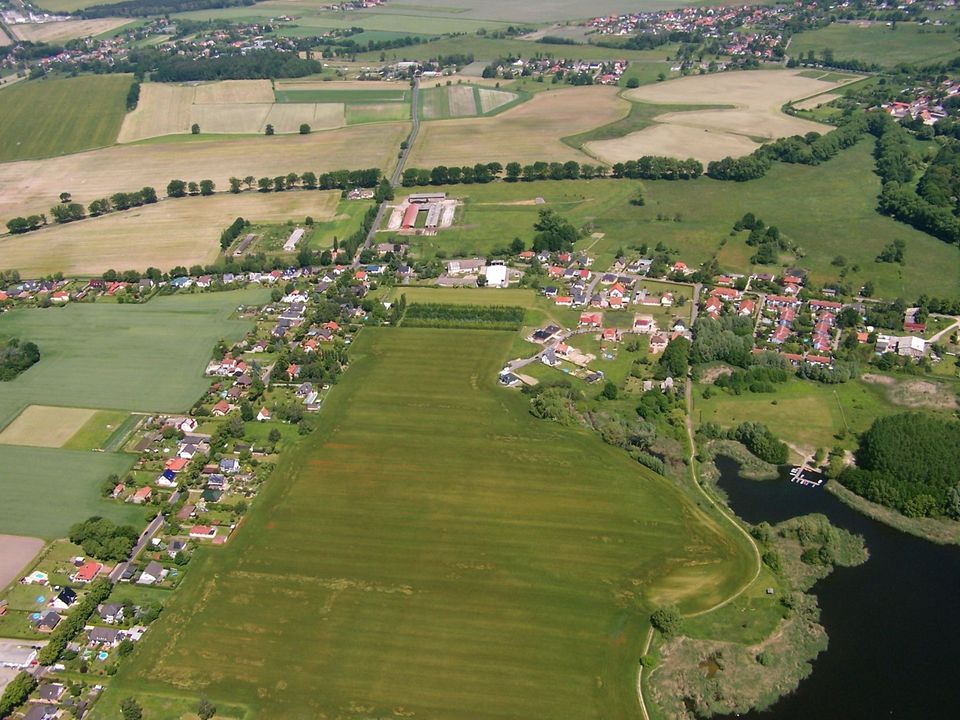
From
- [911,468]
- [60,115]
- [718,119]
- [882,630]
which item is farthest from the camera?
[60,115]

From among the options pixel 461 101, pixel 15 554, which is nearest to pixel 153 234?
pixel 15 554

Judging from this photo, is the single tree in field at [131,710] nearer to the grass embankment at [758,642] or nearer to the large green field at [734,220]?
the grass embankment at [758,642]

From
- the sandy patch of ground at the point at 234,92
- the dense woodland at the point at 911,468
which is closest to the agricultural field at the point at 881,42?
the sandy patch of ground at the point at 234,92

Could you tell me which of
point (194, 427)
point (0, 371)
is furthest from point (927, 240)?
point (0, 371)

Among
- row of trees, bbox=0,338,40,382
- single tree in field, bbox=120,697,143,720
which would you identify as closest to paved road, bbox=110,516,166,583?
single tree in field, bbox=120,697,143,720

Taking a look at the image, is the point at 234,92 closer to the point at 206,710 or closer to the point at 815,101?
the point at 815,101

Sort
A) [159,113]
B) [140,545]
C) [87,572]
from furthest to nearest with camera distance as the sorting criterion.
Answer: [159,113] → [140,545] → [87,572]

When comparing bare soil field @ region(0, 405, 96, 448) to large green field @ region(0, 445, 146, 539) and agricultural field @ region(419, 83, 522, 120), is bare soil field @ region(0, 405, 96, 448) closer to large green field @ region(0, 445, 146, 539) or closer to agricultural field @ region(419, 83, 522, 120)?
large green field @ region(0, 445, 146, 539)
